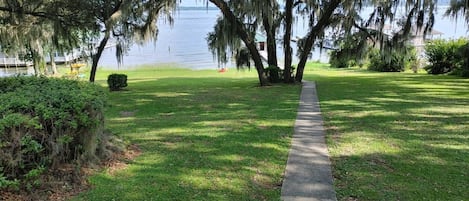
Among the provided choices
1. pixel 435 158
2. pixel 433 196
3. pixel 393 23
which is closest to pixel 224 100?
pixel 435 158

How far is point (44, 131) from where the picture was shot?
3100mm

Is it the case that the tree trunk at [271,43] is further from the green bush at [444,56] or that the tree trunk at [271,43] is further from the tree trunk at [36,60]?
the tree trunk at [36,60]

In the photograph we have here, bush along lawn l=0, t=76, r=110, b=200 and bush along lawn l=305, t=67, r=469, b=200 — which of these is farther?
bush along lawn l=305, t=67, r=469, b=200

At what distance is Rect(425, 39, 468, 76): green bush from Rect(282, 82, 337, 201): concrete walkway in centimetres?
1741

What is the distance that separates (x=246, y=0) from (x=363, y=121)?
255 inches

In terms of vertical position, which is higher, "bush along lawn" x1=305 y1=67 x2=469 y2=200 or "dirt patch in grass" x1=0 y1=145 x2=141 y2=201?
"dirt patch in grass" x1=0 y1=145 x2=141 y2=201

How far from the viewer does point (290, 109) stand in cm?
827

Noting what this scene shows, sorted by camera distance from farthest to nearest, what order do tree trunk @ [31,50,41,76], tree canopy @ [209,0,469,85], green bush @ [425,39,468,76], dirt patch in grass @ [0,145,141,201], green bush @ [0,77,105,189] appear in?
tree trunk @ [31,50,41,76], green bush @ [425,39,468,76], tree canopy @ [209,0,469,85], dirt patch in grass @ [0,145,141,201], green bush @ [0,77,105,189]

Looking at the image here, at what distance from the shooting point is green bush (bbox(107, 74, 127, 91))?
14059mm

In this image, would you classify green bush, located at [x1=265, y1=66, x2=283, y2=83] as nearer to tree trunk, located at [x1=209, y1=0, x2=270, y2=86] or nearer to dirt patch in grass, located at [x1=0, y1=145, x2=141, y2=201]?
tree trunk, located at [x1=209, y1=0, x2=270, y2=86]

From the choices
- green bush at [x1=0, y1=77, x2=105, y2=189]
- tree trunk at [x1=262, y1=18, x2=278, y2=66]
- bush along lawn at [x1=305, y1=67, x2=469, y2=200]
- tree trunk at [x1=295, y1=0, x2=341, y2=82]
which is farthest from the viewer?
tree trunk at [x1=262, y1=18, x2=278, y2=66]

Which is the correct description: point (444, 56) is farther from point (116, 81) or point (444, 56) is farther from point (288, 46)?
point (116, 81)

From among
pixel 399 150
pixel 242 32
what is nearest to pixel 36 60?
pixel 242 32

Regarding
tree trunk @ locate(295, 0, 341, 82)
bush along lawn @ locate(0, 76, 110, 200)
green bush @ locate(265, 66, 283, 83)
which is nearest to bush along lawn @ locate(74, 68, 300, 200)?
bush along lawn @ locate(0, 76, 110, 200)
